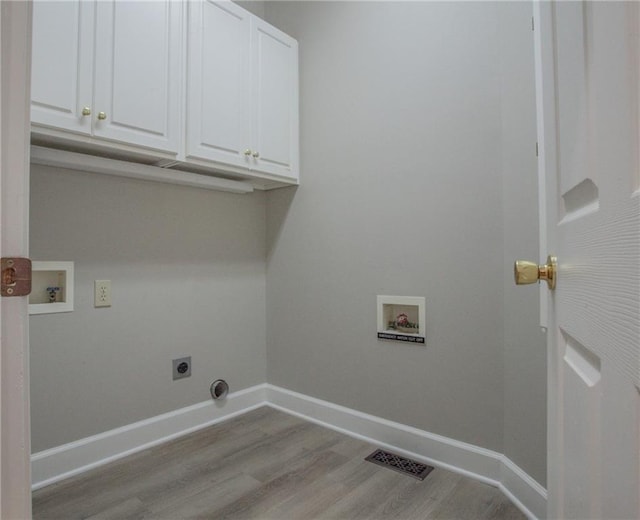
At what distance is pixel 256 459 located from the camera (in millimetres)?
1824

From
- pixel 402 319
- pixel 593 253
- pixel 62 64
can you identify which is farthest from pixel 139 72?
pixel 593 253

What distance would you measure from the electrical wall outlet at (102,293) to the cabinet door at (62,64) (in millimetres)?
702

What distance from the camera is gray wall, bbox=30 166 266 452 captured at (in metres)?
1.67

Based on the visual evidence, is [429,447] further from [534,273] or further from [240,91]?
[240,91]

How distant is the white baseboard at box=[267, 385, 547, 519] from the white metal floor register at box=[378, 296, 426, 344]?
0.44 m

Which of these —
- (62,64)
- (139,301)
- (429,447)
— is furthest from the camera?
(139,301)

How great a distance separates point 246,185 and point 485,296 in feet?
4.69

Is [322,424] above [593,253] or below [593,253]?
below

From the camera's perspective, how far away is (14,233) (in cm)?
54

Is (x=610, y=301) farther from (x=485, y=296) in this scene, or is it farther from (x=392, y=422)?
(x=392, y=422)

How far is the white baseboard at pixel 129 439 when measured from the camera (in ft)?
5.38

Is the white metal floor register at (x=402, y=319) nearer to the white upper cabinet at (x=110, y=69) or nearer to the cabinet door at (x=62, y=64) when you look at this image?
the white upper cabinet at (x=110, y=69)

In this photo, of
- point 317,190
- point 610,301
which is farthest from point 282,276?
point 610,301

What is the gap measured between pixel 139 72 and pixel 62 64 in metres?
0.28
